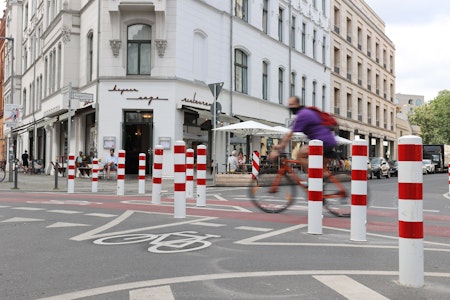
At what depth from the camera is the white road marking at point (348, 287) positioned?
134 inches

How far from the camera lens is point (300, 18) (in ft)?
122

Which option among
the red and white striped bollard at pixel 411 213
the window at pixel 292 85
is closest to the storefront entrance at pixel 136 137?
the window at pixel 292 85

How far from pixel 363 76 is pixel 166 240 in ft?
159

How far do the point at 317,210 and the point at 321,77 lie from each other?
3613 centimetres

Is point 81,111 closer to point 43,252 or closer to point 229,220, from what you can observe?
point 229,220

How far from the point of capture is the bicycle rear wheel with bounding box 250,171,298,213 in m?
8.31

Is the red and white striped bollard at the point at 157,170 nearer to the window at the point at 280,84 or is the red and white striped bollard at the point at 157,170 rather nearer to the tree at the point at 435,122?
the window at the point at 280,84

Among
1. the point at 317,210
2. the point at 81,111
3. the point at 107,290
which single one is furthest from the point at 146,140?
the point at 107,290

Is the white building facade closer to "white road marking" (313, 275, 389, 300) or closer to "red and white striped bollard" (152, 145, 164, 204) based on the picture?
"red and white striped bollard" (152, 145, 164, 204)

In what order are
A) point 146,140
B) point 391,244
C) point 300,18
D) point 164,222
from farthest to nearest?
1. point 300,18
2. point 146,140
3. point 164,222
4. point 391,244

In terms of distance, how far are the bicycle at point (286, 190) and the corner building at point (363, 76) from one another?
114 feet

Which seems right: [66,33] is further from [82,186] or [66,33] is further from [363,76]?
[363,76]

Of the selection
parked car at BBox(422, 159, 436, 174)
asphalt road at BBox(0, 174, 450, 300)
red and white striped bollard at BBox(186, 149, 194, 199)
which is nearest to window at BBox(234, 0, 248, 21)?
red and white striped bollard at BBox(186, 149, 194, 199)

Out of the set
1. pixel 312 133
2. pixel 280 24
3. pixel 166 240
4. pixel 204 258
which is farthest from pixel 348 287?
pixel 280 24
